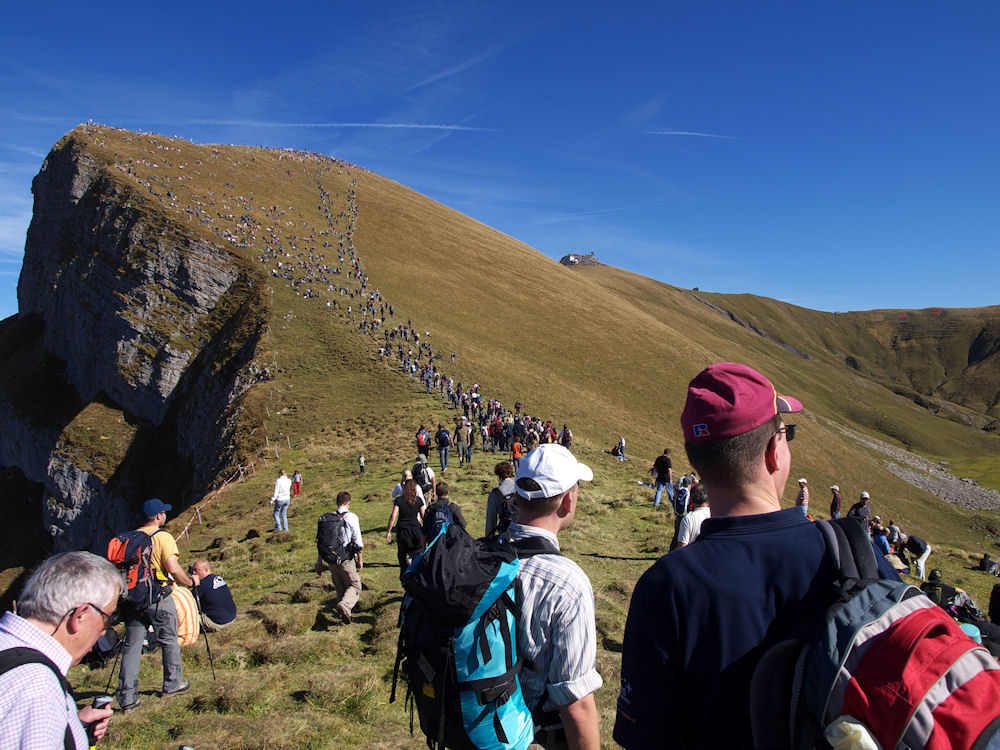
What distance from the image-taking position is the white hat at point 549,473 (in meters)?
3.23

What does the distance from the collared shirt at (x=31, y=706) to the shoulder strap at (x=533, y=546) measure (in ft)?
7.20

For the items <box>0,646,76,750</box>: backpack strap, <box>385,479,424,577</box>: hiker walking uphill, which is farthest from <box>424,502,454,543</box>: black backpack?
<box>0,646,76,750</box>: backpack strap

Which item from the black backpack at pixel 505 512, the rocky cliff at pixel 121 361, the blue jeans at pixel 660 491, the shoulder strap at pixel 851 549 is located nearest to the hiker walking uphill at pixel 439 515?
the black backpack at pixel 505 512

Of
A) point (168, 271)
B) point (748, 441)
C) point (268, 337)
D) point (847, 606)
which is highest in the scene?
point (168, 271)

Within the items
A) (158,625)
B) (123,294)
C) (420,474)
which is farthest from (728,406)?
(123,294)

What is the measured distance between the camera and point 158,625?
21.7 ft

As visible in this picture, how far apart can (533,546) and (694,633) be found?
53.3 inches

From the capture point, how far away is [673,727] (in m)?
1.90

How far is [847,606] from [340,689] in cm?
692

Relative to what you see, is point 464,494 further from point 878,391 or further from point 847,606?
point 878,391

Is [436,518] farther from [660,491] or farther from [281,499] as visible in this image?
[660,491]

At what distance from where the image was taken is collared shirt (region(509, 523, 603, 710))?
2.80m

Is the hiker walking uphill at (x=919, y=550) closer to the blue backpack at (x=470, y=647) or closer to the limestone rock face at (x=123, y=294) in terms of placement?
the blue backpack at (x=470, y=647)

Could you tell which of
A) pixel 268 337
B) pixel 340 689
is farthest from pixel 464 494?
pixel 268 337
